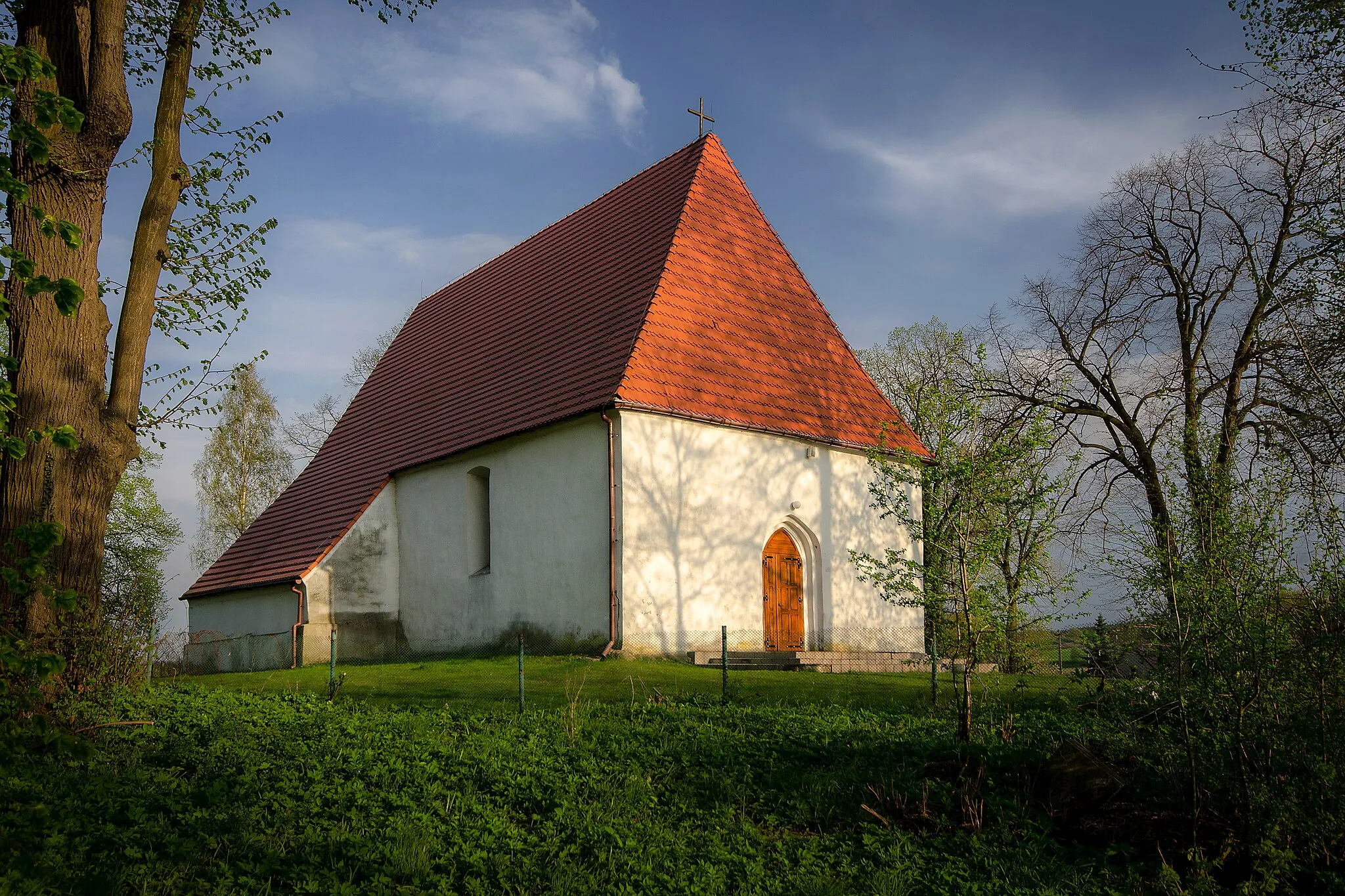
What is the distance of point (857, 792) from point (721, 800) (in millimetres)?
1147

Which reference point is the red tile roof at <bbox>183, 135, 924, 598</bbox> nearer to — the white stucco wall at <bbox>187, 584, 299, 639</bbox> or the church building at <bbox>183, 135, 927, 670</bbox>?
the church building at <bbox>183, 135, 927, 670</bbox>

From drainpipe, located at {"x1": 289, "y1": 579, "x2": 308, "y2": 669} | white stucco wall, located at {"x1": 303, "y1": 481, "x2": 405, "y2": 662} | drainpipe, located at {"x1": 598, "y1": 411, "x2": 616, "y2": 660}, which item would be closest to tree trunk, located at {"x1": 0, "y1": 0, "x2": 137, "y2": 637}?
drainpipe, located at {"x1": 598, "y1": 411, "x2": 616, "y2": 660}

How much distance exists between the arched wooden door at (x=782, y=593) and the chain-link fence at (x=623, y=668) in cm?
33

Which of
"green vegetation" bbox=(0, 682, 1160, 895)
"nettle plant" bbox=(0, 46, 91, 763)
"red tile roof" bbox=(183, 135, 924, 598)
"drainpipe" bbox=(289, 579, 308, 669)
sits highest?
"red tile roof" bbox=(183, 135, 924, 598)

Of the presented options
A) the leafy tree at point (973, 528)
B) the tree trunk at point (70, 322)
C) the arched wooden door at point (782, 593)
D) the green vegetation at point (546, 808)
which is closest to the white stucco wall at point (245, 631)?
the arched wooden door at point (782, 593)

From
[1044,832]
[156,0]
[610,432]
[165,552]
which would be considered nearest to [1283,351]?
[610,432]

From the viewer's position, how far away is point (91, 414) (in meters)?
9.30

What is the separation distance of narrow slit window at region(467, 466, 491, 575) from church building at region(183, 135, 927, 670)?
0.13ft

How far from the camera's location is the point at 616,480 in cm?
1538

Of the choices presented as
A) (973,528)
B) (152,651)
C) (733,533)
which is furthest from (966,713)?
(152,651)

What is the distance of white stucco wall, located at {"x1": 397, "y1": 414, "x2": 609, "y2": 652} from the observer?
15852 mm

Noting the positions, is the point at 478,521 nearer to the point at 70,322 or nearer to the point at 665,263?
the point at 665,263

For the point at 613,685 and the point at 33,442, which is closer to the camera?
the point at 33,442

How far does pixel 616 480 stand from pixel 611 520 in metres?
0.59
